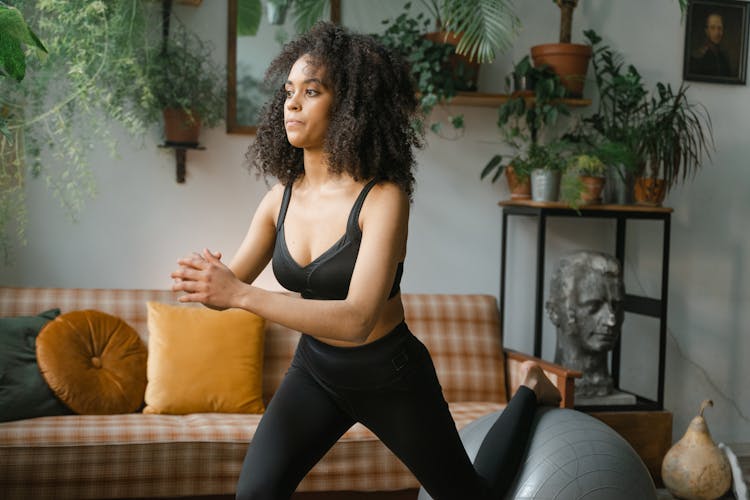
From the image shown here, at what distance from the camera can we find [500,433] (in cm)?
217

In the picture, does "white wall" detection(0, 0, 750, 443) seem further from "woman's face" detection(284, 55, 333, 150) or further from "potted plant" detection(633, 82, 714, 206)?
"woman's face" detection(284, 55, 333, 150)

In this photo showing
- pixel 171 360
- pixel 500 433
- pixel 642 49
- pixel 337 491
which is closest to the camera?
pixel 500 433

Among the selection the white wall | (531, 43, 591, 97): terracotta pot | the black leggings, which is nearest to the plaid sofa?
the white wall

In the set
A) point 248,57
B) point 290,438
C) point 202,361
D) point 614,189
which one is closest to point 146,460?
point 202,361

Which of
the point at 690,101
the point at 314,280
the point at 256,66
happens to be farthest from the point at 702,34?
the point at 314,280

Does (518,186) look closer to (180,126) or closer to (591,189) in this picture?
(591,189)

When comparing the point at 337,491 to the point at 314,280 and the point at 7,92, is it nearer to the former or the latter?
the point at 314,280

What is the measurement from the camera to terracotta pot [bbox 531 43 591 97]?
3.72m

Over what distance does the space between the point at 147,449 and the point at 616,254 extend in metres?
2.33

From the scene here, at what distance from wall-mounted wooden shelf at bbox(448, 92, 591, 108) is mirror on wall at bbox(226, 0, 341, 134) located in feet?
2.46

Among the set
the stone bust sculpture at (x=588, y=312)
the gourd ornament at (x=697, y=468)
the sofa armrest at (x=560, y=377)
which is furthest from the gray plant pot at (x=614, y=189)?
the gourd ornament at (x=697, y=468)

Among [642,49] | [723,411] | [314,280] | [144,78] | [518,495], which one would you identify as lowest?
[723,411]

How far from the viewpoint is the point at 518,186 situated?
3.74 m

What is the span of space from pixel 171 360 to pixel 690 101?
271 cm
